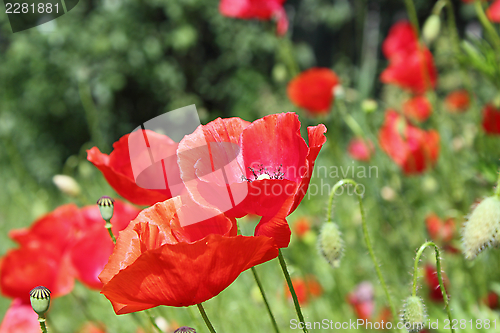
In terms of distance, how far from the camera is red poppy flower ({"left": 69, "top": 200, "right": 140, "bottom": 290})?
26.3 inches

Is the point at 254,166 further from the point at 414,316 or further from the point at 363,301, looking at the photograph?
the point at 363,301

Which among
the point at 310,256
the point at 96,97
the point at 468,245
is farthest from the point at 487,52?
the point at 96,97

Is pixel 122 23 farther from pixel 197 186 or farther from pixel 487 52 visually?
pixel 197 186

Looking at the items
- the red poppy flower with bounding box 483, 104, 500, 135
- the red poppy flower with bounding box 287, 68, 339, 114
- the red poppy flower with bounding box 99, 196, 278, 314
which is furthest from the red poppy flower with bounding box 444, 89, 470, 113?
Answer: the red poppy flower with bounding box 99, 196, 278, 314

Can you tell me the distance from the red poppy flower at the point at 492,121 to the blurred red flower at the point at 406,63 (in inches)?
15.0

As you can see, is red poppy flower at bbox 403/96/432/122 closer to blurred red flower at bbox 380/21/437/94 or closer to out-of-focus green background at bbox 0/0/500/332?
blurred red flower at bbox 380/21/437/94

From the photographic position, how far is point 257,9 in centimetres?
146

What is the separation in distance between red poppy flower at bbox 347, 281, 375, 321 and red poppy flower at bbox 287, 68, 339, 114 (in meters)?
0.70

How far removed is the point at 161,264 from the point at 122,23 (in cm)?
406

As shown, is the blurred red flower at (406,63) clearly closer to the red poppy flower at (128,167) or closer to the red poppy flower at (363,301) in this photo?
the red poppy flower at (363,301)

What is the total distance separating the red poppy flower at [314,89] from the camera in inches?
62.1

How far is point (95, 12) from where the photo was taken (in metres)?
4.25

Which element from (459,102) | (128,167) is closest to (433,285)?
(128,167)

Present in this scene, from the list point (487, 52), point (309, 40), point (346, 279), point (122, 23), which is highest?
point (122, 23)
